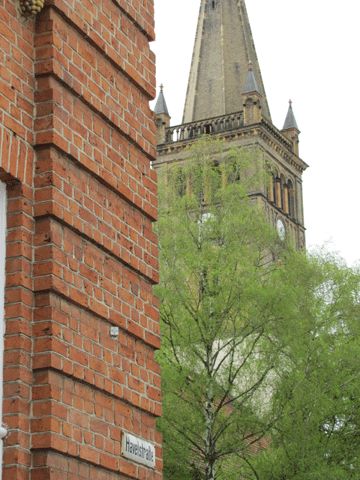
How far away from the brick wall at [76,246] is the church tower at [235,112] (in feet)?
210

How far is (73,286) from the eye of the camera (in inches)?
194

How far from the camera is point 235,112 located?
77.2 metres

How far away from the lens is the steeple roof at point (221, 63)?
79.9 meters

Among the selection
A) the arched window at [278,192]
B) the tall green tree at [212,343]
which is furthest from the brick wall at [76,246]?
the arched window at [278,192]

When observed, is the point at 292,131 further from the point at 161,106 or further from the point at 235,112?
the point at 161,106

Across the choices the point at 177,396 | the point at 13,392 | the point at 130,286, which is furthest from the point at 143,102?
the point at 177,396

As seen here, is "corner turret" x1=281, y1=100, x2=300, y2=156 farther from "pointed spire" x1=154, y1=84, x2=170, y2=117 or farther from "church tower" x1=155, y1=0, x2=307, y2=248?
"pointed spire" x1=154, y1=84, x2=170, y2=117

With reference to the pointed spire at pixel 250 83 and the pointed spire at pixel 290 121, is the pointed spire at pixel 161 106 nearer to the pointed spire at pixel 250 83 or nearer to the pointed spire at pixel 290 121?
the pointed spire at pixel 250 83

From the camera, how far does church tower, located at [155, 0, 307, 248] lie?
243 ft

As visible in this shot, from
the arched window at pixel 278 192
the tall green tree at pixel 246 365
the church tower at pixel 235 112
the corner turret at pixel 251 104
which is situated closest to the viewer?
the tall green tree at pixel 246 365

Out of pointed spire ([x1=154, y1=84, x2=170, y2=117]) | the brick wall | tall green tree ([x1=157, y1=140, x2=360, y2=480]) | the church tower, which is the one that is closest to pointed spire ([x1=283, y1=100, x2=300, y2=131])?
the church tower

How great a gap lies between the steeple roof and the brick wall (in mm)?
73239

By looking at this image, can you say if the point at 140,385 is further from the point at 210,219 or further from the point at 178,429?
the point at 210,219

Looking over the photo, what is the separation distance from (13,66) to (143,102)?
48.0 inches
